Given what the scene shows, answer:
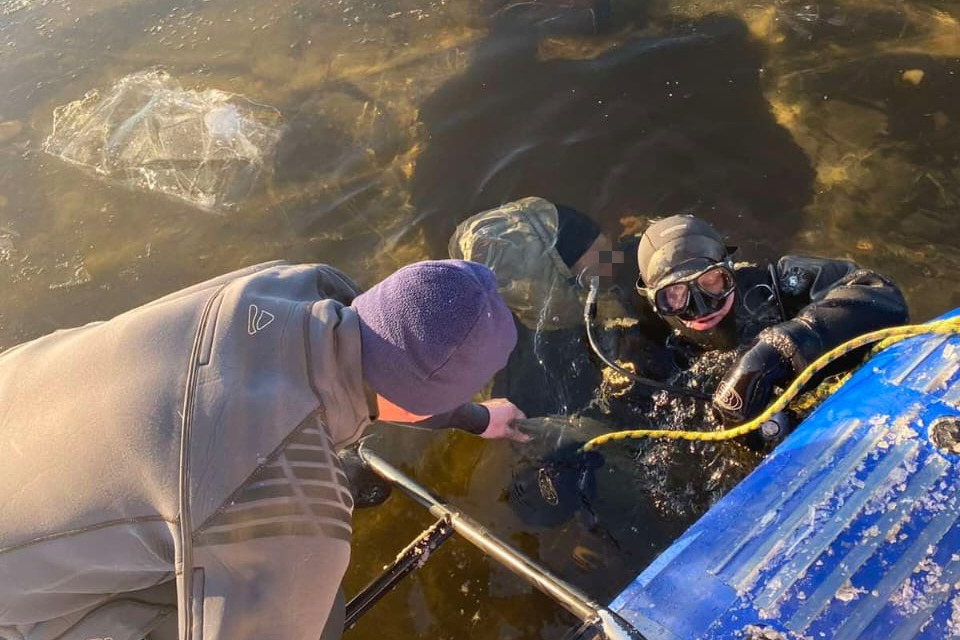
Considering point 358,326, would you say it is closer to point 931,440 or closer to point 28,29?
point 931,440

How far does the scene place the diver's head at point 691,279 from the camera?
3326 mm

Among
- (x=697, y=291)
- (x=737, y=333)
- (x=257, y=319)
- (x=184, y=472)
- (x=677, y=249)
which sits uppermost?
(x=257, y=319)

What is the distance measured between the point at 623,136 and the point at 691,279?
194cm

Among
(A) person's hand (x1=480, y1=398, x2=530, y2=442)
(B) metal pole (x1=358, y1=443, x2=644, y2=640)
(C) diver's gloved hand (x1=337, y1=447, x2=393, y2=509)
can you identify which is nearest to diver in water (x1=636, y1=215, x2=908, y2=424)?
(A) person's hand (x1=480, y1=398, x2=530, y2=442)

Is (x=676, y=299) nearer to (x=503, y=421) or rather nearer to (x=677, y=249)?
(x=677, y=249)

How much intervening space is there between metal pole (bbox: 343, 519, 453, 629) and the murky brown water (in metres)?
0.50

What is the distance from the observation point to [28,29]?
6.65 metres


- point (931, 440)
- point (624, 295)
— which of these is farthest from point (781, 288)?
point (931, 440)

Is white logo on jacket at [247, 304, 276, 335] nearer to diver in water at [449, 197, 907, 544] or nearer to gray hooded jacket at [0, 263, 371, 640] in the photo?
gray hooded jacket at [0, 263, 371, 640]

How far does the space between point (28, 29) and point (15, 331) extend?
12.2 ft

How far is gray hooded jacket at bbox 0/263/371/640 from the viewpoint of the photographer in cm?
184

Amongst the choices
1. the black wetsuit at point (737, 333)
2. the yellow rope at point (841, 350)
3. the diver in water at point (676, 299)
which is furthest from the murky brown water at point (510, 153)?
the yellow rope at point (841, 350)

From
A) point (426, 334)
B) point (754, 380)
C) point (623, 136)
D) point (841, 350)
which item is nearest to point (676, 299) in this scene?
point (754, 380)

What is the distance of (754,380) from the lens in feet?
9.66
